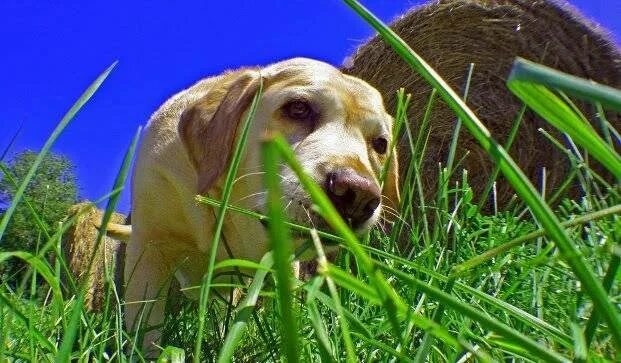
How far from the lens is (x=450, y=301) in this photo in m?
0.47

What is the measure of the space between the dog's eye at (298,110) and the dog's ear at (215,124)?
0.13 meters

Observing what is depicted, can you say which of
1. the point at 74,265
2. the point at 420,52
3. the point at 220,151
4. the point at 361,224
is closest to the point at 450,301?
the point at 361,224

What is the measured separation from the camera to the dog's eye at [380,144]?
2.82 metres

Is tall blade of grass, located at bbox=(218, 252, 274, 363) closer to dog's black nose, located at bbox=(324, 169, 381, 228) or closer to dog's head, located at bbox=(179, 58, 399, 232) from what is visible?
dog's black nose, located at bbox=(324, 169, 381, 228)

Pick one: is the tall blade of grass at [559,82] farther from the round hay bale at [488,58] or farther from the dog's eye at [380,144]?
the round hay bale at [488,58]

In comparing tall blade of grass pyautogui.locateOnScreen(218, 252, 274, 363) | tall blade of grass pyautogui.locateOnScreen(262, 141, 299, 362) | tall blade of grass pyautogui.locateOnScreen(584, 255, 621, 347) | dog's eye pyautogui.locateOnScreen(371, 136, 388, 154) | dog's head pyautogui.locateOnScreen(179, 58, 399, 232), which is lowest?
tall blade of grass pyautogui.locateOnScreen(584, 255, 621, 347)

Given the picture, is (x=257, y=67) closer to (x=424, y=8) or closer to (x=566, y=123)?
(x=424, y=8)

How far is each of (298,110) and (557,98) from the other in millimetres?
2273

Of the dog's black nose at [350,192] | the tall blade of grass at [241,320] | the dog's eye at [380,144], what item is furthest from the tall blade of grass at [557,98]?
the dog's eye at [380,144]

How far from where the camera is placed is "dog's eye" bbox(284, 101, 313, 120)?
8.70 ft

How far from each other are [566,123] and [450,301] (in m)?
0.13

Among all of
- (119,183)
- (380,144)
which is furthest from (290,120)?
(119,183)

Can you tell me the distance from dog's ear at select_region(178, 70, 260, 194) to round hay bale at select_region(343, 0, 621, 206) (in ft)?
6.92

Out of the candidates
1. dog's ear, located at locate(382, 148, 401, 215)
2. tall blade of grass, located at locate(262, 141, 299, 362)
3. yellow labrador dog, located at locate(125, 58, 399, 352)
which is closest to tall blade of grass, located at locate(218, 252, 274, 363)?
tall blade of grass, located at locate(262, 141, 299, 362)
